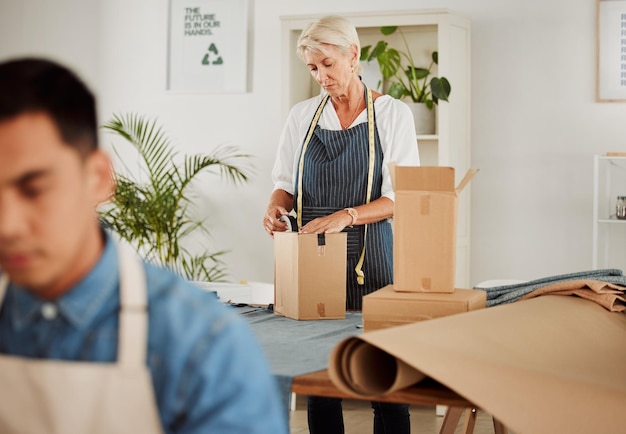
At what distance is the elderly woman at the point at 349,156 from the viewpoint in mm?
3074

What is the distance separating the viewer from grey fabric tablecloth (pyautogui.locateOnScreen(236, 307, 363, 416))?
6.40ft

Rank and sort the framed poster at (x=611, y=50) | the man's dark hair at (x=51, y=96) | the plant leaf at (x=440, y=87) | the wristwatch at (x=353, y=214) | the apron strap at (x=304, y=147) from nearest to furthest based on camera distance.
→ the man's dark hair at (x=51, y=96) < the wristwatch at (x=353, y=214) < the apron strap at (x=304, y=147) < the plant leaf at (x=440, y=87) < the framed poster at (x=611, y=50)

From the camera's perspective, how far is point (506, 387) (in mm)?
1804

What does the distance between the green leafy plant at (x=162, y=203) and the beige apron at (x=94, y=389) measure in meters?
4.16

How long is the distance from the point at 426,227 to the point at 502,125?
3.54 metres

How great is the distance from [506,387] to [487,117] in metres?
4.08

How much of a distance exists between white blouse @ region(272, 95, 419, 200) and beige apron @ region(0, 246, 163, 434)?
6.57ft

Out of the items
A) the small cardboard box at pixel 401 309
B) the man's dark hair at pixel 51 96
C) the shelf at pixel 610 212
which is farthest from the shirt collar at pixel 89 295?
the shelf at pixel 610 212

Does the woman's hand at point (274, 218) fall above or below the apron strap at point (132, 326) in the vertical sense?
above

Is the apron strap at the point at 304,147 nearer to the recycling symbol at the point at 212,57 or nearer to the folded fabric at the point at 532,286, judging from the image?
the folded fabric at the point at 532,286

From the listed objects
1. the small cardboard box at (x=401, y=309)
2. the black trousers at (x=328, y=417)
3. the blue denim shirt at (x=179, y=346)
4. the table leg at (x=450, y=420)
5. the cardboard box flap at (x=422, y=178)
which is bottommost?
the table leg at (x=450, y=420)

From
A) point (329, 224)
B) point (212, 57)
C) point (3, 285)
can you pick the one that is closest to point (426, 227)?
point (329, 224)

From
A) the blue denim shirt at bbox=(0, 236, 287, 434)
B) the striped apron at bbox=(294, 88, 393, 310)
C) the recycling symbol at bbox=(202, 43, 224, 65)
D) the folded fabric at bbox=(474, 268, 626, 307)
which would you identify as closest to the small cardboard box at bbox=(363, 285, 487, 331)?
the folded fabric at bbox=(474, 268, 626, 307)

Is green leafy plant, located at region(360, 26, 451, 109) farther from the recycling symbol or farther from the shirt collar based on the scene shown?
the shirt collar
